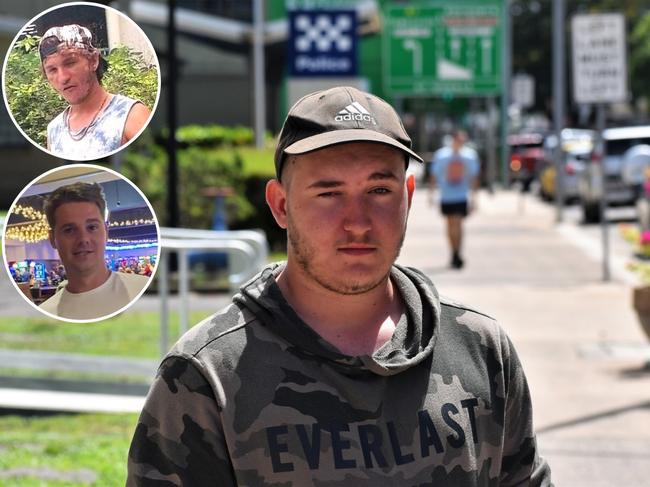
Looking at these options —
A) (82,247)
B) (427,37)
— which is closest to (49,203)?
(82,247)

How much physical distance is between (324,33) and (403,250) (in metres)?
4.14

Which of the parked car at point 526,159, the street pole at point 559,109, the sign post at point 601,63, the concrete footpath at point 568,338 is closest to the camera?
→ the concrete footpath at point 568,338

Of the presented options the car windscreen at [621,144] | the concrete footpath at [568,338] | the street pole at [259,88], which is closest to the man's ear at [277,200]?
the concrete footpath at [568,338]

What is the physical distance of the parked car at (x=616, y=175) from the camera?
26859 mm

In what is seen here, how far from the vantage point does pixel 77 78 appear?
8.28 feet

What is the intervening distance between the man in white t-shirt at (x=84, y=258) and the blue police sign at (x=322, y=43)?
15.4 meters

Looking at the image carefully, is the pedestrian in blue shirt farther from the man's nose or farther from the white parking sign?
the man's nose

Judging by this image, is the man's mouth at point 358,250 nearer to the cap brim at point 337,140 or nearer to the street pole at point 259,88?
the cap brim at point 337,140

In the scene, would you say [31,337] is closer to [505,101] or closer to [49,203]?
[49,203]

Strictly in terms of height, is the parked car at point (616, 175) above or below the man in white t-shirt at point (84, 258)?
below

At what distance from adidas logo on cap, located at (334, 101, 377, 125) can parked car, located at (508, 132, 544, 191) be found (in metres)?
35.2

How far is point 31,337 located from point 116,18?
29.9 ft

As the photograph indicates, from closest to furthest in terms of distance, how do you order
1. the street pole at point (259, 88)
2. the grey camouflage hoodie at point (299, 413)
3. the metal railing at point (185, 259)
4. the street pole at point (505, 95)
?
the grey camouflage hoodie at point (299, 413), the metal railing at point (185, 259), the street pole at point (259, 88), the street pole at point (505, 95)

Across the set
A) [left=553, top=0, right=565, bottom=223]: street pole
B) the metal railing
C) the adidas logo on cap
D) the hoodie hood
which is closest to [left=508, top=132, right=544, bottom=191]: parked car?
[left=553, top=0, right=565, bottom=223]: street pole
